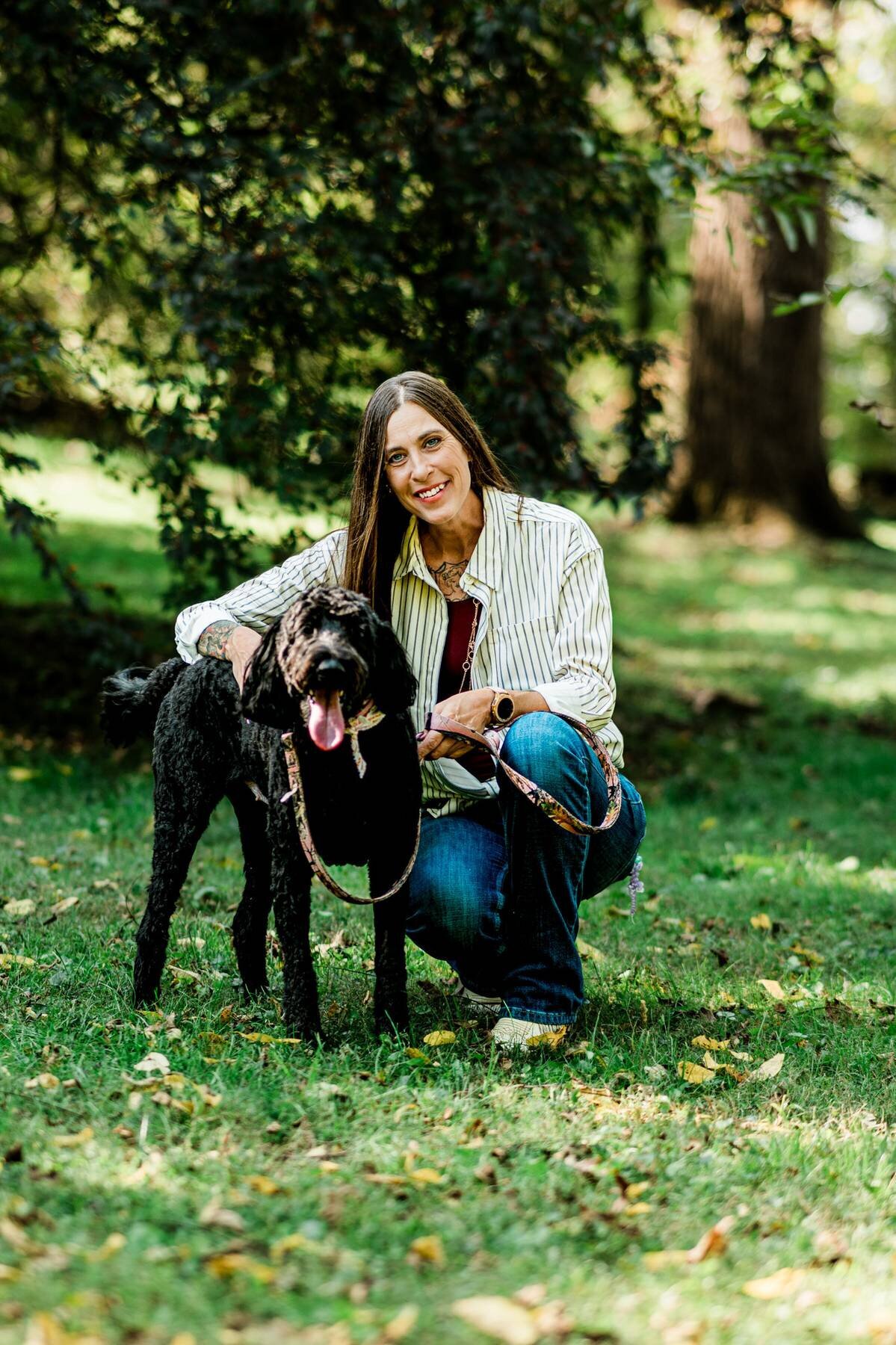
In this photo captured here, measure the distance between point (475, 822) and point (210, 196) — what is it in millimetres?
3755

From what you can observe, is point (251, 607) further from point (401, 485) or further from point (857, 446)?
point (857, 446)

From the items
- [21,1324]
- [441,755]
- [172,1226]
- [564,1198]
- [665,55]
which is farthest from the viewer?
[665,55]

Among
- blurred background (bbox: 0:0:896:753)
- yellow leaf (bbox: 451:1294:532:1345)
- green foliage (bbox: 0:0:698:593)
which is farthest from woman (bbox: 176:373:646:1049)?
green foliage (bbox: 0:0:698:593)

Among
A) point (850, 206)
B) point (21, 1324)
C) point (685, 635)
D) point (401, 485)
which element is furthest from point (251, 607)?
point (685, 635)

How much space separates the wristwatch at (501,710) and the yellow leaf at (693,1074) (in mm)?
1041

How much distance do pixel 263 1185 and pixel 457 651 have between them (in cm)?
161

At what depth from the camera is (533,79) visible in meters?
6.58

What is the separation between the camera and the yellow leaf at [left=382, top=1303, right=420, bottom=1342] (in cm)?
216

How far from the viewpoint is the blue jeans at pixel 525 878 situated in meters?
3.46

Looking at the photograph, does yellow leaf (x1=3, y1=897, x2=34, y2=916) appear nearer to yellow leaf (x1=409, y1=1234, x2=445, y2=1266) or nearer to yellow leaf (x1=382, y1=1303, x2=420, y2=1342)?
yellow leaf (x1=409, y1=1234, x2=445, y2=1266)

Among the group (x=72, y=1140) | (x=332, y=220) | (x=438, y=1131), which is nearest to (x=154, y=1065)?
(x=72, y=1140)

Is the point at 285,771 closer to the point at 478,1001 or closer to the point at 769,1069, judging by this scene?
the point at 478,1001

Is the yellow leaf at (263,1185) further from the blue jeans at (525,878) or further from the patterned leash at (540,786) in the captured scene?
the patterned leash at (540,786)

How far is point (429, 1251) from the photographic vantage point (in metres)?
2.43
